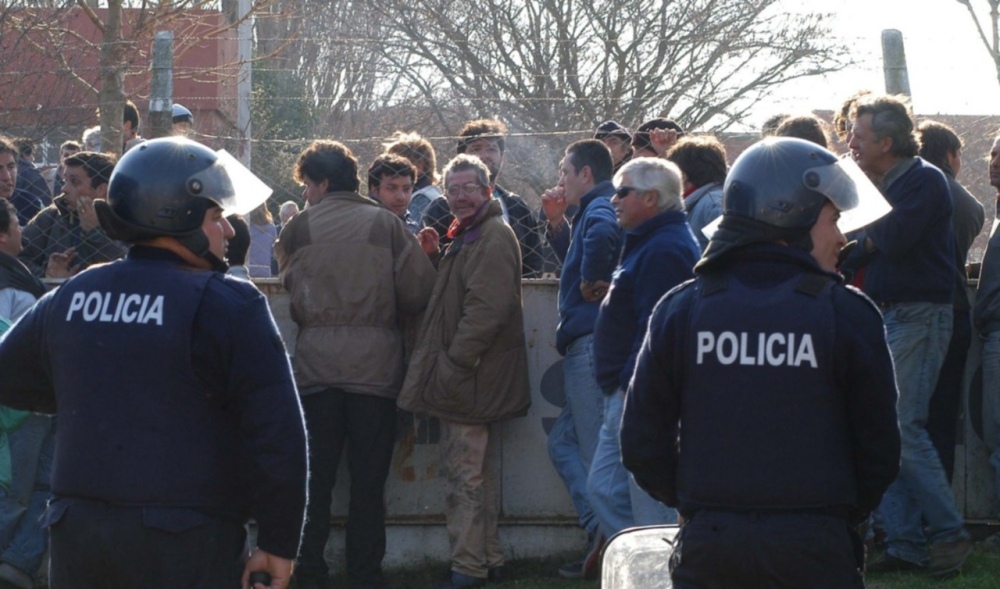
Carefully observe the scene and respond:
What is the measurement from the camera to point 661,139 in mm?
7441

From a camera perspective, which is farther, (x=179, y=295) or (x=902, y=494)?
(x=902, y=494)

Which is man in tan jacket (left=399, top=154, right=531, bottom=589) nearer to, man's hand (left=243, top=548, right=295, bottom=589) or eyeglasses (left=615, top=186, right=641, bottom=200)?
eyeglasses (left=615, top=186, right=641, bottom=200)

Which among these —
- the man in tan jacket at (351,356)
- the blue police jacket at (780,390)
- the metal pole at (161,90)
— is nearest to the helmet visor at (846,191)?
the blue police jacket at (780,390)

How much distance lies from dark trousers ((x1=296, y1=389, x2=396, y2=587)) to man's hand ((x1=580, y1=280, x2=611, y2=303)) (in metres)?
1.20

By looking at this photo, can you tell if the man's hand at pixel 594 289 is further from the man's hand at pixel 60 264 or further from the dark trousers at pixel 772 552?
the dark trousers at pixel 772 552

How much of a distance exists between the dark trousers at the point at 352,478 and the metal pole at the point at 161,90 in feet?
6.10

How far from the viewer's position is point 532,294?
7242mm

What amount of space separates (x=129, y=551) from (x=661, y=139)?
4.81 metres

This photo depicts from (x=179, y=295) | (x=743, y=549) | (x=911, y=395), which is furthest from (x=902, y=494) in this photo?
(x=179, y=295)

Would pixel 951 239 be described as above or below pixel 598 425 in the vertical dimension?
above

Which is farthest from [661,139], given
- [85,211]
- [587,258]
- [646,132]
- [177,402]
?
[177,402]

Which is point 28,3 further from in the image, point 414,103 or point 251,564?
point 251,564

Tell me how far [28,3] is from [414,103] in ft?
20.4

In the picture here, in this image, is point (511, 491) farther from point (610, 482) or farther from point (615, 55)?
point (615, 55)
